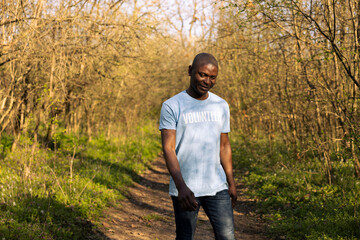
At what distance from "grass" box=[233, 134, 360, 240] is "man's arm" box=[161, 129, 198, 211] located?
2.93 metres

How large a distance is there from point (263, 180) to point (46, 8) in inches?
234

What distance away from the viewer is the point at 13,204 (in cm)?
516

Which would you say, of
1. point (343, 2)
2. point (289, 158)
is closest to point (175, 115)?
point (343, 2)

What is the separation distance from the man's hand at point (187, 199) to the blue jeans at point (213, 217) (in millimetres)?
143

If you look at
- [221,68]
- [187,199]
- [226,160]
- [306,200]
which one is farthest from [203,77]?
[221,68]

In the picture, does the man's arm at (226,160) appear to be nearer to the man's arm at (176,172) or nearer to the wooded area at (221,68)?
the man's arm at (176,172)

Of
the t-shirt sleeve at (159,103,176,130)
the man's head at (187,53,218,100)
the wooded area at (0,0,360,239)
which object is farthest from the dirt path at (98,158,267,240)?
the man's head at (187,53,218,100)

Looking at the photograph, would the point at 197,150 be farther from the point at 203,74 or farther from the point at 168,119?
the point at 203,74

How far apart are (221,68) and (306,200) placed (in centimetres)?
884

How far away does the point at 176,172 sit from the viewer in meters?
2.64

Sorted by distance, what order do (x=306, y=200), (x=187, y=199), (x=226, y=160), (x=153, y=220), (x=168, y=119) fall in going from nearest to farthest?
(x=187, y=199) → (x=168, y=119) → (x=226, y=160) → (x=153, y=220) → (x=306, y=200)

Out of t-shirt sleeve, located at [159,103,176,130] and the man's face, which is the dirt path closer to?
t-shirt sleeve, located at [159,103,176,130]

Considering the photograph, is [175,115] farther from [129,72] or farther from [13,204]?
[129,72]

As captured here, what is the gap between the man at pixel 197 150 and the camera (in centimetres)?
274
